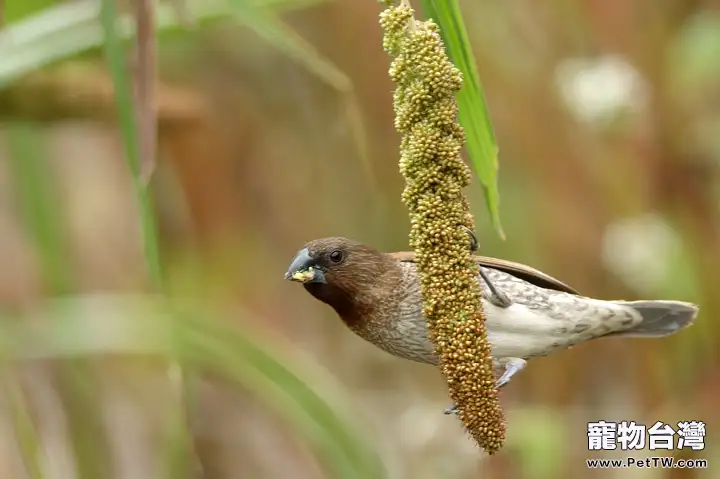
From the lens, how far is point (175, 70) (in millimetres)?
1729

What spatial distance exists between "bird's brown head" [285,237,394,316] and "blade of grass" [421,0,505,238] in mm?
115

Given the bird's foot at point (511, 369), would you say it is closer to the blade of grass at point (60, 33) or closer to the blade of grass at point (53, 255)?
the blade of grass at point (60, 33)

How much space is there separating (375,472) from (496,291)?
339 millimetres

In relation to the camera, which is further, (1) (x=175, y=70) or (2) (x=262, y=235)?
(1) (x=175, y=70)

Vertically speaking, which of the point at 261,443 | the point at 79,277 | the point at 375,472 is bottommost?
the point at 261,443

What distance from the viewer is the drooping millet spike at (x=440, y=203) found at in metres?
0.51

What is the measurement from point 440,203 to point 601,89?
2.36 feet

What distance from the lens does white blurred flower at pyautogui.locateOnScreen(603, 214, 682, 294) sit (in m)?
1.06

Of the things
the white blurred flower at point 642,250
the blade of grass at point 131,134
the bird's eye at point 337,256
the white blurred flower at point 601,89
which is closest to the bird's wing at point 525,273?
the bird's eye at point 337,256

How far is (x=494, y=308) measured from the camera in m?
0.61

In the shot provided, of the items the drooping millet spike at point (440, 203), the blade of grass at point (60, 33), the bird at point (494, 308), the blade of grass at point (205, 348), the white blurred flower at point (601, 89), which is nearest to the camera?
the drooping millet spike at point (440, 203)

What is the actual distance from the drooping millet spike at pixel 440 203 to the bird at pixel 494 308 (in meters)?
0.07

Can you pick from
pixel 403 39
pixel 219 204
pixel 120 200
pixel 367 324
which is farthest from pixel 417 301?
pixel 120 200

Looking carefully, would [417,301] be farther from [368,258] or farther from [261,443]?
[261,443]
